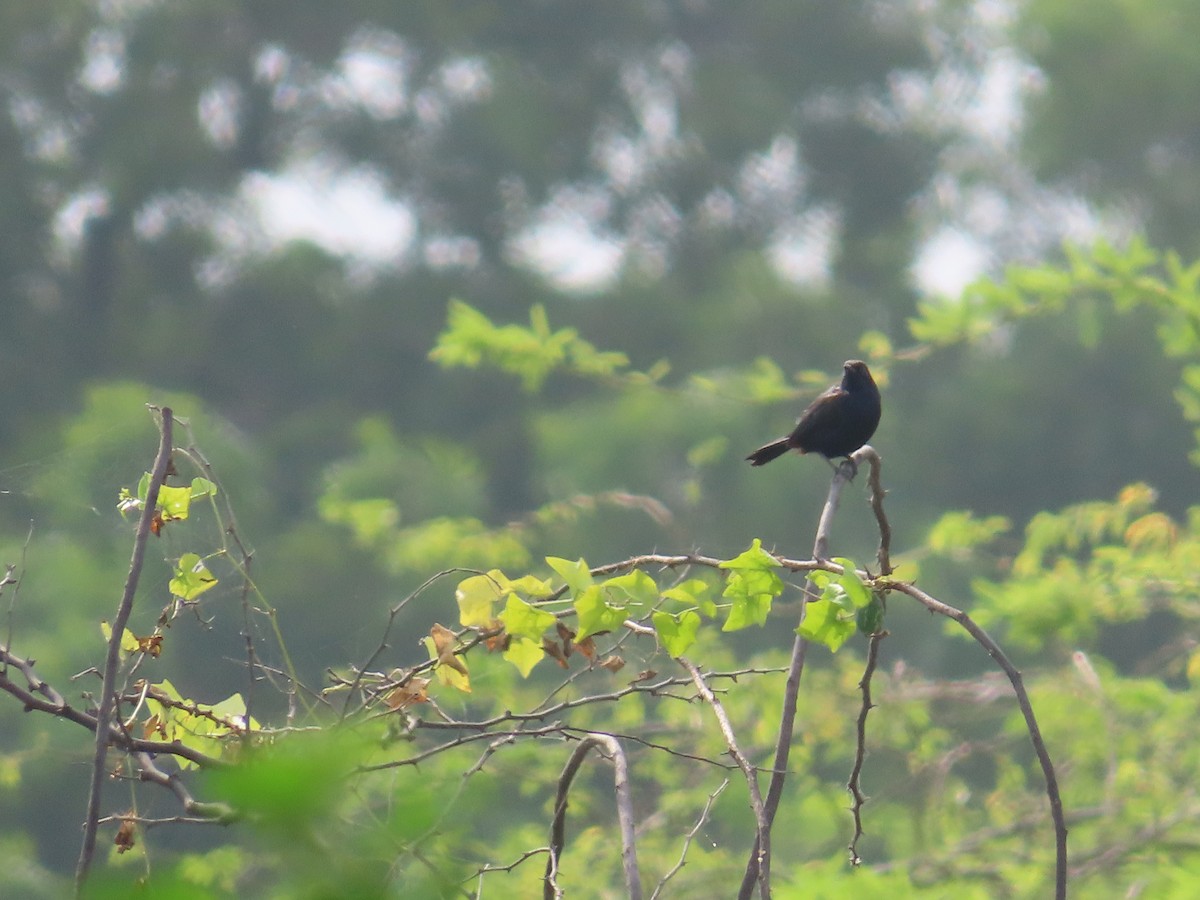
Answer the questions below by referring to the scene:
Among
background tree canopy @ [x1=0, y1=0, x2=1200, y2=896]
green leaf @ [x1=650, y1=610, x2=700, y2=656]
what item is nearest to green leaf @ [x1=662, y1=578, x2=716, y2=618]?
green leaf @ [x1=650, y1=610, x2=700, y2=656]

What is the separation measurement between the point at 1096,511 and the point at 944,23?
18.0 m

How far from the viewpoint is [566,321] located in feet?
62.1

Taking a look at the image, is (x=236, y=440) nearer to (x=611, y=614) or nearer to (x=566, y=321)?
(x=566, y=321)

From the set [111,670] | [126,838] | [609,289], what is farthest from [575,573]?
[609,289]

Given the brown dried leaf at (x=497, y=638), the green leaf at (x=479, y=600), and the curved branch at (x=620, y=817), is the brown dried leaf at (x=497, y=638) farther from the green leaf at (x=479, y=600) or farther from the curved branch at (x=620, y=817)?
the curved branch at (x=620, y=817)

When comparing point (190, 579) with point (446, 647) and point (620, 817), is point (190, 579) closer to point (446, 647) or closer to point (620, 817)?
point (446, 647)

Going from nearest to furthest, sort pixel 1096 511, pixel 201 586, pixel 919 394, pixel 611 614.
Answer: pixel 611 614, pixel 201 586, pixel 1096 511, pixel 919 394

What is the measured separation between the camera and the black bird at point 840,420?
16.2ft

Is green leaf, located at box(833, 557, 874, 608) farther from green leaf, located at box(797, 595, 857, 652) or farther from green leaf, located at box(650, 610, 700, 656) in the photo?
green leaf, located at box(650, 610, 700, 656)

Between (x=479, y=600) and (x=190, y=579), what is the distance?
13.3 inches

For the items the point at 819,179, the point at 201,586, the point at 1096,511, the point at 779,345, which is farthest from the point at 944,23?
the point at 201,586

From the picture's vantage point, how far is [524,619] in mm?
1669

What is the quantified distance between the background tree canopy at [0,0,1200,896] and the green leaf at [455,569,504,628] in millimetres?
5169

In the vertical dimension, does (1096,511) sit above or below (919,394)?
below
